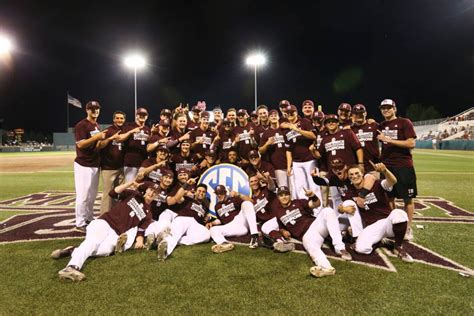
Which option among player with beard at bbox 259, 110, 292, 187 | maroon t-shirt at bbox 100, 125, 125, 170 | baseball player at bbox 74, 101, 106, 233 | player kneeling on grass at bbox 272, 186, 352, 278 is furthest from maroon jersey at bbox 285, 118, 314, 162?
baseball player at bbox 74, 101, 106, 233

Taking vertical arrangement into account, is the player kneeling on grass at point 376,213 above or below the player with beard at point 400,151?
below

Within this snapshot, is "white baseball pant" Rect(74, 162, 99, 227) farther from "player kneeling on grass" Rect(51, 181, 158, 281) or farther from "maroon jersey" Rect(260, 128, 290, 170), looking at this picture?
"maroon jersey" Rect(260, 128, 290, 170)

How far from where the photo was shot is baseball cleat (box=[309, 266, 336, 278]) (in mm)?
3876

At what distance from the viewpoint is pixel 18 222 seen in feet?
22.9

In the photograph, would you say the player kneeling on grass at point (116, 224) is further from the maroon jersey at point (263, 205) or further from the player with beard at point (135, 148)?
the maroon jersey at point (263, 205)

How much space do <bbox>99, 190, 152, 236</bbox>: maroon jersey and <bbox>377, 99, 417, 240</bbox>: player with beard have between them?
4468 millimetres

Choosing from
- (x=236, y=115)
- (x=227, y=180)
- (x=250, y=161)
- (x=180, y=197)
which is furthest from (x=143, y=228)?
(x=236, y=115)

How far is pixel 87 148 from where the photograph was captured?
6.21 m

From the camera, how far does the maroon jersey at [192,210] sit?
5741 mm

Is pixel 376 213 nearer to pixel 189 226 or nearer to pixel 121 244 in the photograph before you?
pixel 189 226

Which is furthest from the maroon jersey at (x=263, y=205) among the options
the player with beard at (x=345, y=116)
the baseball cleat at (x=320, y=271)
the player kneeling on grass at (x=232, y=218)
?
the player with beard at (x=345, y=116)

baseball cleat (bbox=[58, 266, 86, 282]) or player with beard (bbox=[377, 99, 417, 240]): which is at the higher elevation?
player with beard (bbox=[377, 99, 417, 240])

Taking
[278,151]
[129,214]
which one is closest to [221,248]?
[129,214]

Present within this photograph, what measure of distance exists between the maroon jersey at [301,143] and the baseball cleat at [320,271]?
317cm
